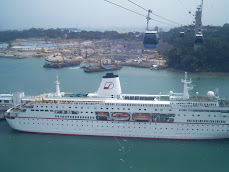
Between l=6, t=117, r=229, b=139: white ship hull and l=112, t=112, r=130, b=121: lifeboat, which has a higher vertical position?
l=112, t=112, r=130, b=121: lifeboat

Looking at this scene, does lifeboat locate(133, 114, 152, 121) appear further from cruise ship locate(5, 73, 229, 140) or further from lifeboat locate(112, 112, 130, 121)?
lifeboat locate(112, 112, 130, 121)

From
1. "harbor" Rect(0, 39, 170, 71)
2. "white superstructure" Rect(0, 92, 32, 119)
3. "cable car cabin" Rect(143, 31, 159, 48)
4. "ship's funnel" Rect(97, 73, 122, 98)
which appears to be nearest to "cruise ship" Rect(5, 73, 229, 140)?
"ship's funnel" Rect(97, 73, 122, 98)

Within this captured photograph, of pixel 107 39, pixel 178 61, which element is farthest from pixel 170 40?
pixel 107 39

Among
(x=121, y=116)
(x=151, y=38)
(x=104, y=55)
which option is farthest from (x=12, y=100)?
(x=104, y=55)

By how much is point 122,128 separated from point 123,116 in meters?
0.51

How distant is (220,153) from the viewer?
887 cm

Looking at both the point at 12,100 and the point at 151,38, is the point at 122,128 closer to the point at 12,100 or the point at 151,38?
the point at 151,38

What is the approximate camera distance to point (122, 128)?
31.8 ft

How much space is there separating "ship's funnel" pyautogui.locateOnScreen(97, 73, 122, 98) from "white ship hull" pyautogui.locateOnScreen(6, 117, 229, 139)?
4.30ft

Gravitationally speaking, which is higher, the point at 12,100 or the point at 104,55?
the point at 104,55

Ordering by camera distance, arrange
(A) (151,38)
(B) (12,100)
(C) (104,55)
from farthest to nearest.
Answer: (C) (104,55) → (B) (12,100) → (A) (151,38)

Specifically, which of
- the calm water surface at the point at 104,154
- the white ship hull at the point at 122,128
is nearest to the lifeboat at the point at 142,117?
the white ship hull at the point at 122,128

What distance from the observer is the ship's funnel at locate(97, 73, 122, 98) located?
10383 millimetres

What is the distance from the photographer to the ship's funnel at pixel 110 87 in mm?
10383
